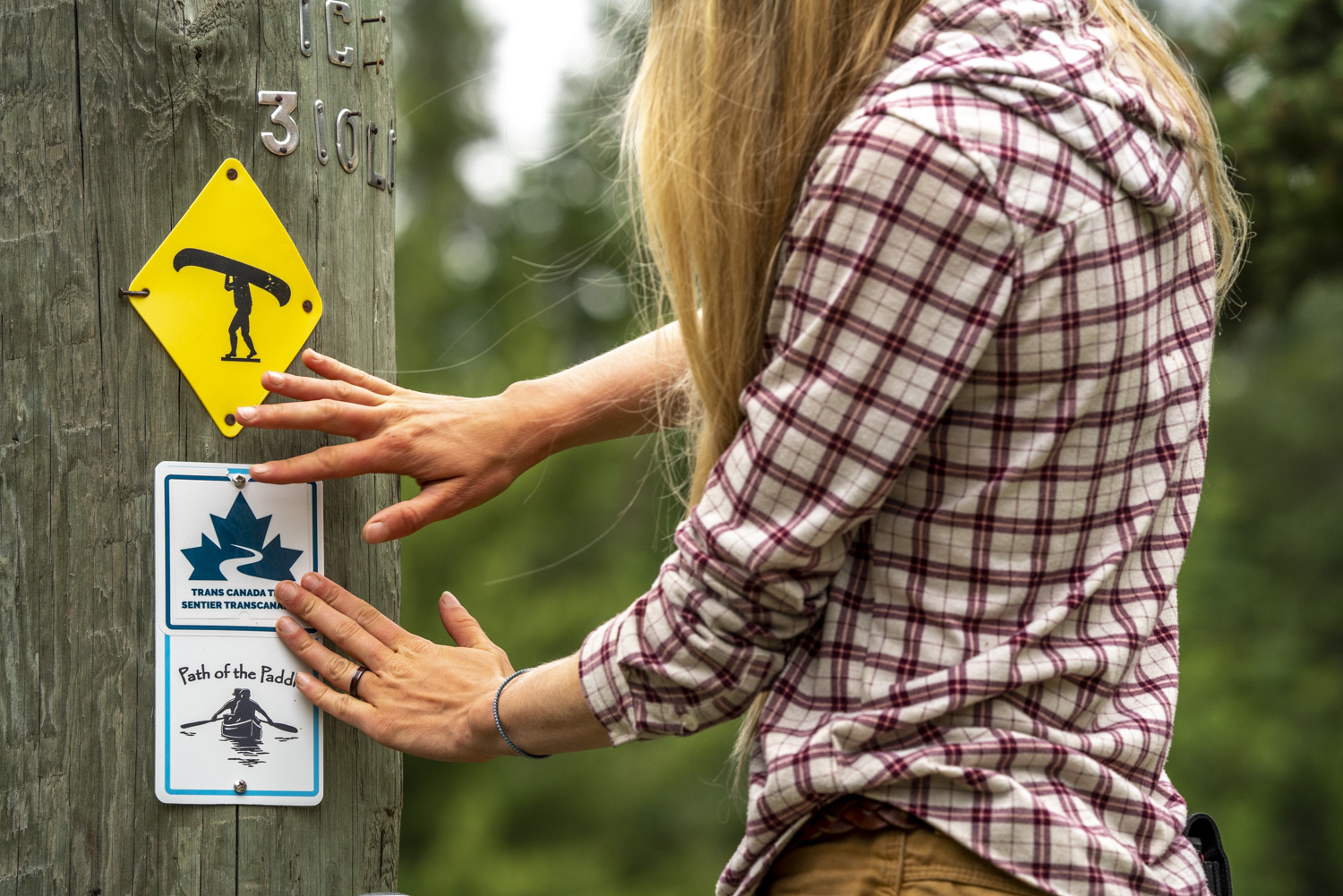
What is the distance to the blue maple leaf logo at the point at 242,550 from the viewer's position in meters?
1.59

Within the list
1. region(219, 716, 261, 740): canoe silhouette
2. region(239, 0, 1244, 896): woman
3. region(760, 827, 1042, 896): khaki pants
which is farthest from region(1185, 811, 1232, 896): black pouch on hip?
region(219, 716, 261, 740): canoe silhouette

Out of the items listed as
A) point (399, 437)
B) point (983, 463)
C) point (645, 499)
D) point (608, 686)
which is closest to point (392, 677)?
point (399, 437)

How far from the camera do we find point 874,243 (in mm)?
1116

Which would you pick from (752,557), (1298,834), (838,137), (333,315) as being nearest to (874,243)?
(838,137)

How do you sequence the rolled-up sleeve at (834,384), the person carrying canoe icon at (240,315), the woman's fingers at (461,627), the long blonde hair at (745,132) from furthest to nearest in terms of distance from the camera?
the woman's fingers at (461,627) → the person carrying canoe icon at (240,315) → the long blonde hair at (745,132) → the rolled-up sleeve at (834,384)

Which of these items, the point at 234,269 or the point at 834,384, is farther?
the point at 234,269

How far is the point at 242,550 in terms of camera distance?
1.62 metres

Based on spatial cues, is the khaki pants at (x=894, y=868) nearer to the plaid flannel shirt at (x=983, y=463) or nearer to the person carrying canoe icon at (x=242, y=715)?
the plaid flannel shirt at (x=983, y=463)

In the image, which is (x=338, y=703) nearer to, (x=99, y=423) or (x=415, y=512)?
(x=415, y=512)

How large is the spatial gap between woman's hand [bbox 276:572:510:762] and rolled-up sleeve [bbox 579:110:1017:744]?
0.39 meters

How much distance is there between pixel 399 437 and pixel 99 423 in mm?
363

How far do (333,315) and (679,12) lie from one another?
67 cm

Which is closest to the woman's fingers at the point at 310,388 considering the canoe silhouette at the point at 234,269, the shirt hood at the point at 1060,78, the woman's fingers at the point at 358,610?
the canoe silhouette at the point at 234,269

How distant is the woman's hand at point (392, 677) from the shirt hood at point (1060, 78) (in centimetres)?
90
